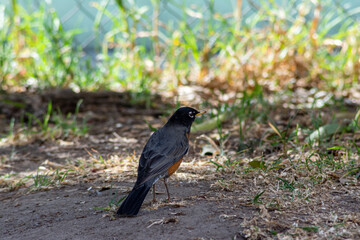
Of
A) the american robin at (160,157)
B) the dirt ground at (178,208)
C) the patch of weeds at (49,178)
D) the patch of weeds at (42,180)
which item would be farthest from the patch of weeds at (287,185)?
the patch of weeds at (42,180)

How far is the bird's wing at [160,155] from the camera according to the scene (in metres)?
2.94

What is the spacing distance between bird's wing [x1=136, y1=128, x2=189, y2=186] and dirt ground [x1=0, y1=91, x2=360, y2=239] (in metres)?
0.21

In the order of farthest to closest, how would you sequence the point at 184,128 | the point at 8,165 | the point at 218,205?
the point at 8,165 → the point at 184,128 → the point at 218,205

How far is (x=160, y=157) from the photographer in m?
3.08

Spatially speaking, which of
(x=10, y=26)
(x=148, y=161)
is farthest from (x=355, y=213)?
(x=10, y=26)

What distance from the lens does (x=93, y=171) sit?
379 cm

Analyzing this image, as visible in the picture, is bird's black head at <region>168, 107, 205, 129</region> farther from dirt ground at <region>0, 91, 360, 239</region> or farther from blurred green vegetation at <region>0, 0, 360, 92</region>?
blurred green vegetation at <region>0, 0, 360, 92</region>

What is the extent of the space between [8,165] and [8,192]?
654 millimetres

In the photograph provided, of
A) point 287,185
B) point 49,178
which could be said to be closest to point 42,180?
point 49,178

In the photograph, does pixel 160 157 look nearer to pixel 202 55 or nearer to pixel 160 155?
pixel 160 155

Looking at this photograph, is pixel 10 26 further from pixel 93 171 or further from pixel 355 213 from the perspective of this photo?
pixel 355 213

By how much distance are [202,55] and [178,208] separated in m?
4.30

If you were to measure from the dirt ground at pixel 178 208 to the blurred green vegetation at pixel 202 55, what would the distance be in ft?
8.19

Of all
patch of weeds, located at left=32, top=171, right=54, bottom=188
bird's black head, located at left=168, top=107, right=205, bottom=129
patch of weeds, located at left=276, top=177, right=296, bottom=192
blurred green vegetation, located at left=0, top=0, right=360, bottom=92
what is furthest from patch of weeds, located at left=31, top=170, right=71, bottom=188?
blurred green vegetation, located at left=0, top=0, right=360, bottom=92
